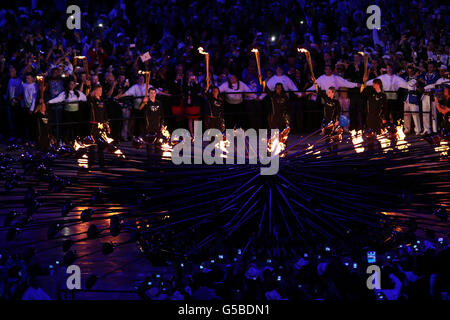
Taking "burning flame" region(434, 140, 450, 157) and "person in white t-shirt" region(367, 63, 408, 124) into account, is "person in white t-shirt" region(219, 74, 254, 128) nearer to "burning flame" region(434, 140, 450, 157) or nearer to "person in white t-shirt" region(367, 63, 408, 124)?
"person in white t-shirt" region(367, 63, 408, 124)

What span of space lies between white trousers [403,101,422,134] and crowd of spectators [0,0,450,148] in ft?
0.11

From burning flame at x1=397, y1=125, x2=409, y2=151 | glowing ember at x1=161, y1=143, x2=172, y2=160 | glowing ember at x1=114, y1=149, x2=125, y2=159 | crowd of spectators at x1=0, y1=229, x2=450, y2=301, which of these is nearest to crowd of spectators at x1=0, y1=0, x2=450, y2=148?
Result: burning flame at x1=397, y1=125, x2=409, y2=151

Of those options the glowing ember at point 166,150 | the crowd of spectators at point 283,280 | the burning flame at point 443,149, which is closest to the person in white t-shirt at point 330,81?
the burning flame at point 443,149

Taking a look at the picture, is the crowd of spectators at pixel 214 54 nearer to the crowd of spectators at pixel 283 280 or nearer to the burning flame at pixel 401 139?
the burning flame at pixel 401 139

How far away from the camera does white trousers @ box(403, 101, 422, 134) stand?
14375mm

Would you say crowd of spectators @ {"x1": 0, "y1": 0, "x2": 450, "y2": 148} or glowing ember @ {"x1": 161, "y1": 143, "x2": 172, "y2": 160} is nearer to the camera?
glowing ember @ {"x1": 161, "y1": 143, "x2": 172, "y2": 160}

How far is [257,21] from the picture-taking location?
655 inches

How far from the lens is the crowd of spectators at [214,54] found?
1381 centimetres

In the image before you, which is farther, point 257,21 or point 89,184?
point 257,21

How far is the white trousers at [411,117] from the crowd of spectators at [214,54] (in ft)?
0.11

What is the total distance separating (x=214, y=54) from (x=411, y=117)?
425 centimetres

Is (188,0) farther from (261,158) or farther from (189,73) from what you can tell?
(261,158)

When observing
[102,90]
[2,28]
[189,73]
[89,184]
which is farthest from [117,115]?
[89,184]

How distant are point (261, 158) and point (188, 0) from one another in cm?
1201
